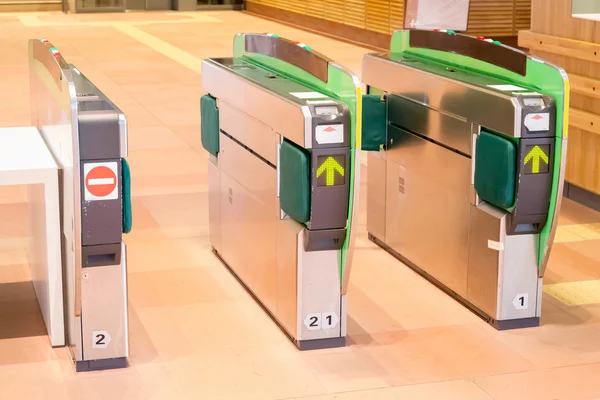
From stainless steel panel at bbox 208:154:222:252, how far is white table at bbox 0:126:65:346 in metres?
1.08

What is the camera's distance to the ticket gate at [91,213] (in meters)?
3.70

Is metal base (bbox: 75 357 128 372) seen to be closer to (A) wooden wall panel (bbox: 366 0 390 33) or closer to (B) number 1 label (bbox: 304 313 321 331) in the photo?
(B) number 1 label (bbox: 304 313 321 331)

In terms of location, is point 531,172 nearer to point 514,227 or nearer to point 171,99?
point 514,227

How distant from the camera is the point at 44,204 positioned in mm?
4133

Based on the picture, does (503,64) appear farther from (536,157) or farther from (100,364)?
(100,364)

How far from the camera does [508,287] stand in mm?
4457

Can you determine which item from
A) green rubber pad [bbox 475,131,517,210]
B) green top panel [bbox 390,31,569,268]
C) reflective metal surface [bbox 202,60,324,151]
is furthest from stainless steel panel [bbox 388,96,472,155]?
reflective metal surface [bbox 202,60,324,151]

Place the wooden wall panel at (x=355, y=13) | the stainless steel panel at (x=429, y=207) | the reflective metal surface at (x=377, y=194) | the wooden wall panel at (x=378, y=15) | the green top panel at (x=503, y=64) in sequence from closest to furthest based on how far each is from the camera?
the green top panel at (x=503, y=64) < the stainless steel panel at (x=429, y=207) < the reflective metal surface at (x=377, y=194) < the wooden wall panel at (x=378, y=15) < the wooden wall panel at (x=355, y=13)

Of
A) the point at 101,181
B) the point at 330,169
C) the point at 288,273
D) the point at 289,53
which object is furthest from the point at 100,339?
the point at 289,53

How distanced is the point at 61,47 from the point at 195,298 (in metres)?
10.2

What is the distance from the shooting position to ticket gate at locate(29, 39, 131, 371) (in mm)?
3701

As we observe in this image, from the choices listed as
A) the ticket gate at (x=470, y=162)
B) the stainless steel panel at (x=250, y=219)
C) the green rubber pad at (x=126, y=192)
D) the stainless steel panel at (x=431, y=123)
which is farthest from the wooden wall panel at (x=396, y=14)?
the green rubber pad at (x=126, y=192)

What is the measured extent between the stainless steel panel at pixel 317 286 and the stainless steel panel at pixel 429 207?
30.9 inches

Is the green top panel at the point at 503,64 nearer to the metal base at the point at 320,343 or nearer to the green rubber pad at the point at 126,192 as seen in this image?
the metal base at the point at 320,343
